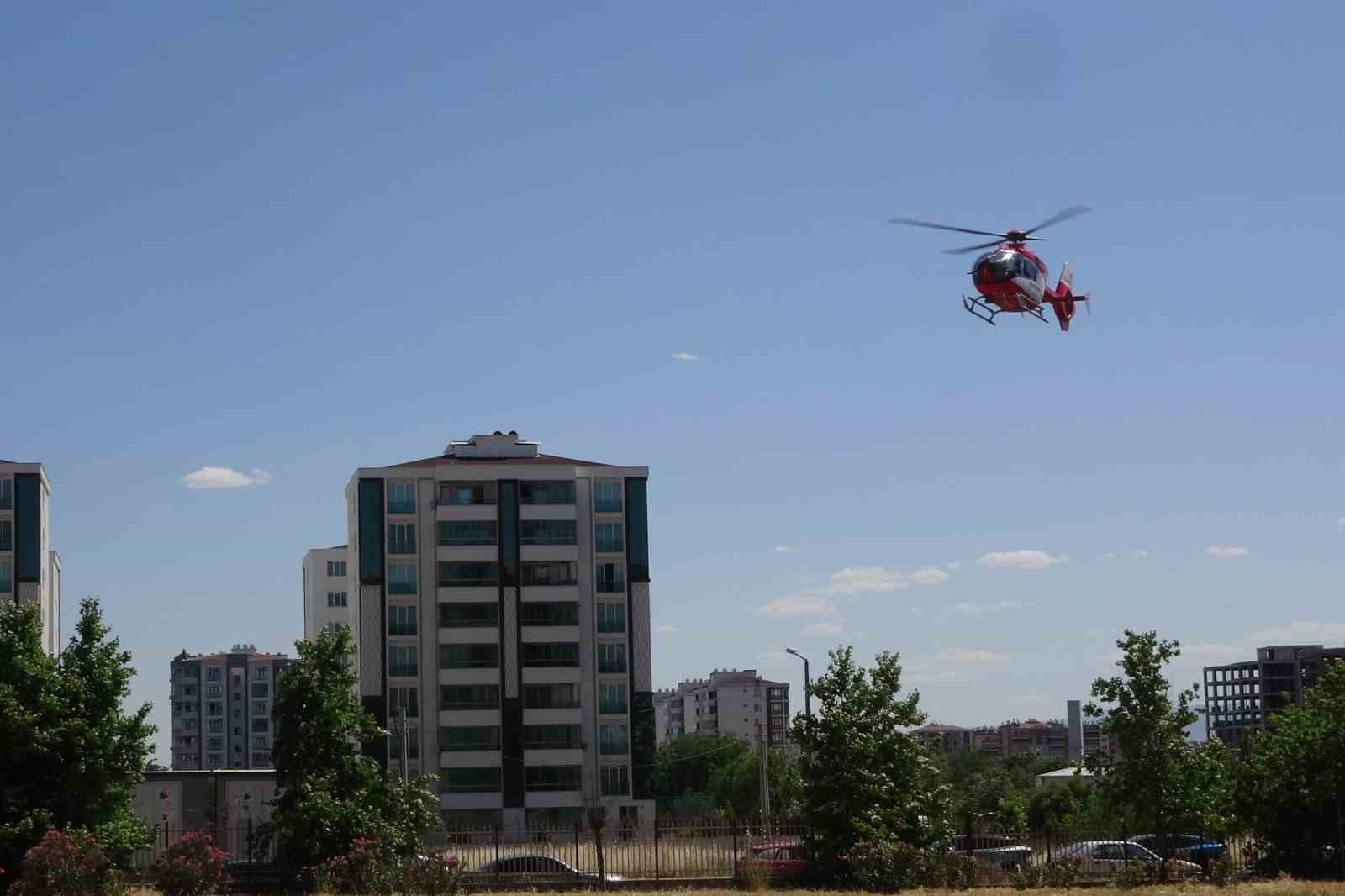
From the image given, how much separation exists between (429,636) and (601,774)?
12727 millimetres

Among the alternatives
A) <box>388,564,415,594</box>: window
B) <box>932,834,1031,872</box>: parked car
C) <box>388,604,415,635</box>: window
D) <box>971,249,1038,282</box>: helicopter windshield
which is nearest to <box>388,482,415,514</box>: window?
<box>388,564,415,594</box>: window

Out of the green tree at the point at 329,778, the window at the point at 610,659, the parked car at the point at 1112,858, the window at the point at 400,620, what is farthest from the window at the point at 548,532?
the parked car at the point at 1112,858

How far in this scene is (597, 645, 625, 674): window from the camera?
337 feet

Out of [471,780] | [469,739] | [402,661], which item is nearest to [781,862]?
[471,780]

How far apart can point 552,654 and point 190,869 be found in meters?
60.7

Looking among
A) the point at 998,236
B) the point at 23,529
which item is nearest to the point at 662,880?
the point at 998,236

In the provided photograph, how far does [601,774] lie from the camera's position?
3962 inches

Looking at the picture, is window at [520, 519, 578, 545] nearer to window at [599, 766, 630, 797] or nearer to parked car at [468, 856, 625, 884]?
window at [599, 766, 630, 797]

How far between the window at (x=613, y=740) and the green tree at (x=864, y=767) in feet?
178

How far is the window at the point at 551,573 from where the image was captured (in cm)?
10238

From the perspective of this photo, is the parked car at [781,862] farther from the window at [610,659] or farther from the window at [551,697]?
the window at [610,659]

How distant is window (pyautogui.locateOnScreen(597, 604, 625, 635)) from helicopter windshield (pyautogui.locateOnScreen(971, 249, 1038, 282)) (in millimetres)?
51385

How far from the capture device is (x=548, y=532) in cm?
10262

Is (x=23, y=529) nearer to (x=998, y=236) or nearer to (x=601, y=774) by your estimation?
(x=601, y=774)
